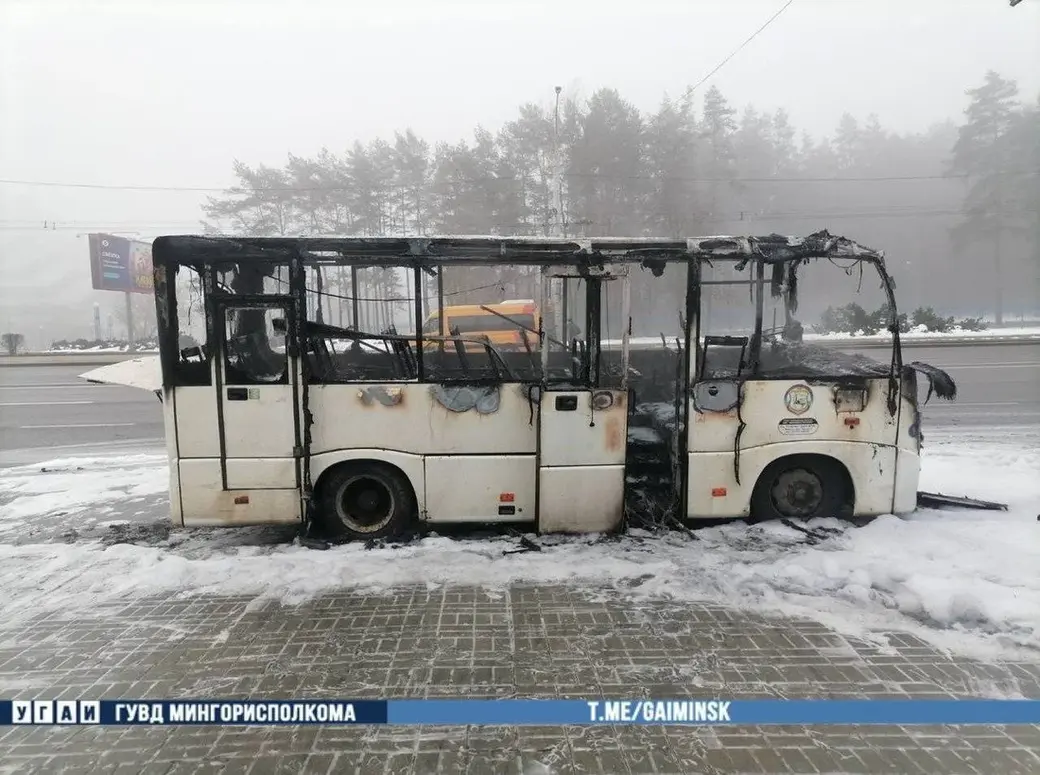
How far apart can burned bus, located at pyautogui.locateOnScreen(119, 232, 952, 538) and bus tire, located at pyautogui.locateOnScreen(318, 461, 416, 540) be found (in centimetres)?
2

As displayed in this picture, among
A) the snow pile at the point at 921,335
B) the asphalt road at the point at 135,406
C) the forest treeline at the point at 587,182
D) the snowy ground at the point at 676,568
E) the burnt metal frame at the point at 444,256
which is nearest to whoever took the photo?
the snowy ground at the point at 676,568

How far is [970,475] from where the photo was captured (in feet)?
27.3

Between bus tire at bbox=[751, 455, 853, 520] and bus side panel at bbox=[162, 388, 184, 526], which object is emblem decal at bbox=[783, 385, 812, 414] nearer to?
bus tire at bbox=[751, 455, 853, 520]

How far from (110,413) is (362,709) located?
1627 cm

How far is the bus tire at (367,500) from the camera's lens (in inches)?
247

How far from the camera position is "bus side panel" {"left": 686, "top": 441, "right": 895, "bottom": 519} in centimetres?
629

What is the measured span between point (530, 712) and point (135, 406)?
59.0 ft

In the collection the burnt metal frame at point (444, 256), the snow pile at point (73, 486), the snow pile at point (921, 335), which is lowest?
the snow pile at point (73, 486)

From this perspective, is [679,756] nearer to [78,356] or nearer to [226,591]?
[226,591]

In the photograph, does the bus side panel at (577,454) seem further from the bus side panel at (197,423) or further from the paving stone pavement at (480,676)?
the bus side panel at (197,423)

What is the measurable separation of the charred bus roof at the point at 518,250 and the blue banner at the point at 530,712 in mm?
3953

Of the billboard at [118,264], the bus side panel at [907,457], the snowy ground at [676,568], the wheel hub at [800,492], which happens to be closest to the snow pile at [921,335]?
the bus side panel at [907,457]

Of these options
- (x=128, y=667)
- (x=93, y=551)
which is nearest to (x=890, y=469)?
(x=128, y=667)

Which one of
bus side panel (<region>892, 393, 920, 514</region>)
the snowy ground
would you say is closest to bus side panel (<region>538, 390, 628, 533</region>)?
the snowy ground
